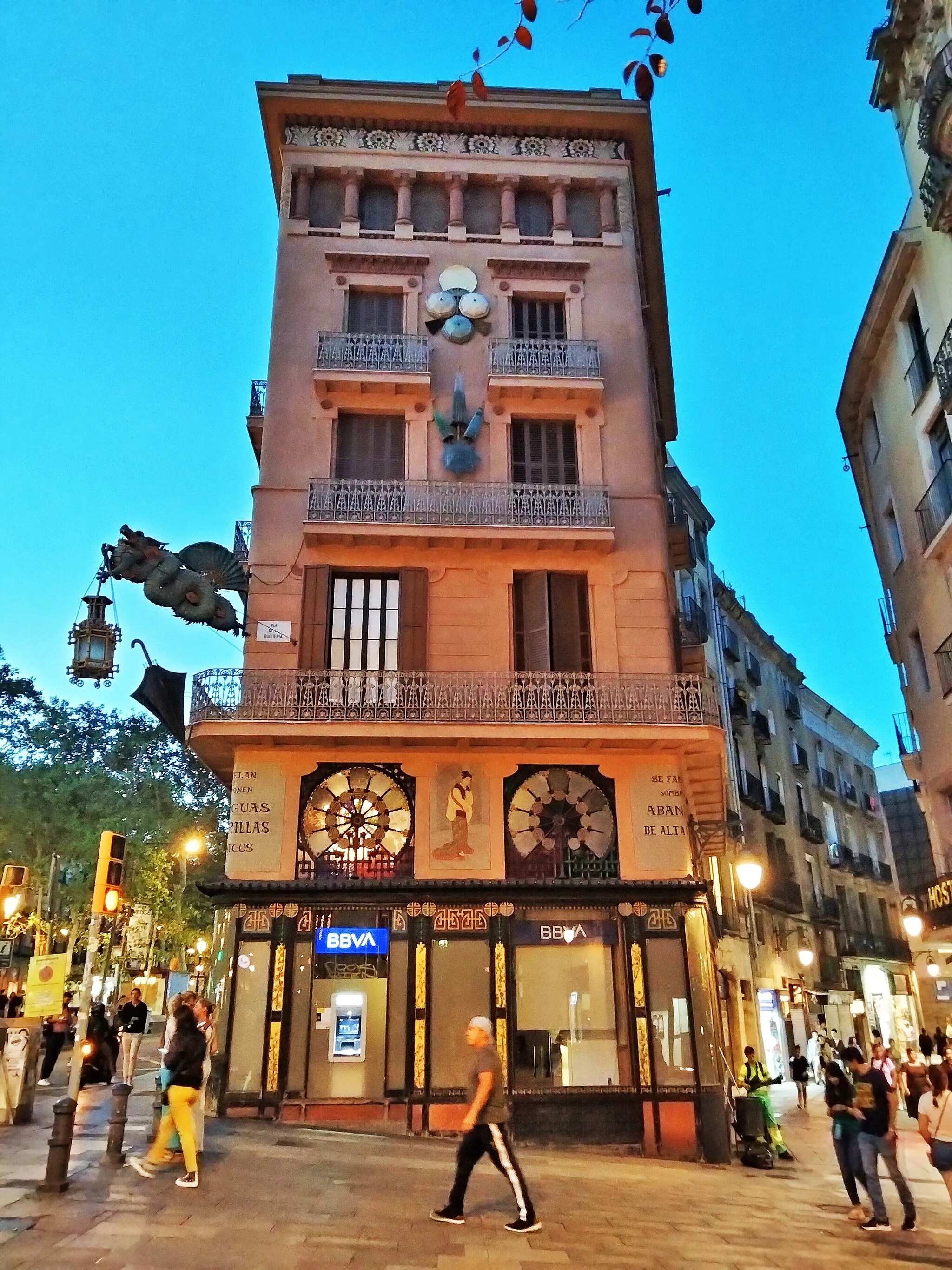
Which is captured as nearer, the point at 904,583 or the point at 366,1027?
the point at 366,1027

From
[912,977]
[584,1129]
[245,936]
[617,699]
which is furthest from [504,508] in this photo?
[912,977]

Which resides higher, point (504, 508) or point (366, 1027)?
point (504, 508)

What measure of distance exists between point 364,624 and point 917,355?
45.1 ft

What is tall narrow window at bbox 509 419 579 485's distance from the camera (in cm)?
1977

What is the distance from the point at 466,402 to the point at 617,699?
722cm

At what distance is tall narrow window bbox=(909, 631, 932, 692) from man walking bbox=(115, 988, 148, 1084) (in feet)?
59.4

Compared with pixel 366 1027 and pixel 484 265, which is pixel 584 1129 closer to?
pixel 366 1027

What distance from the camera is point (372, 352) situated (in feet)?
65.6

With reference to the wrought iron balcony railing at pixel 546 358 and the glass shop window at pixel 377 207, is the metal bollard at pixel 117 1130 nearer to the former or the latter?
the wrought iron balcony railing at pixel 546 358

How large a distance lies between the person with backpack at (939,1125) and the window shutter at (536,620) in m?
10.4

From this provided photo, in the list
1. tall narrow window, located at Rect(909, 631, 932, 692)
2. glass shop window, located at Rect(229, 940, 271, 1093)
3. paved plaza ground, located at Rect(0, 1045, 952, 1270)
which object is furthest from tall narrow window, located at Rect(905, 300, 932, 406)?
glass shop window, located at Rect(229, 940, 271, 1093)

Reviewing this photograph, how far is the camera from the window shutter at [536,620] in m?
18.1

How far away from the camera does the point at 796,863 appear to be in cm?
3803

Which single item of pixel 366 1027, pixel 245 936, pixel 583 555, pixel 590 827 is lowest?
pixel 366 1027
